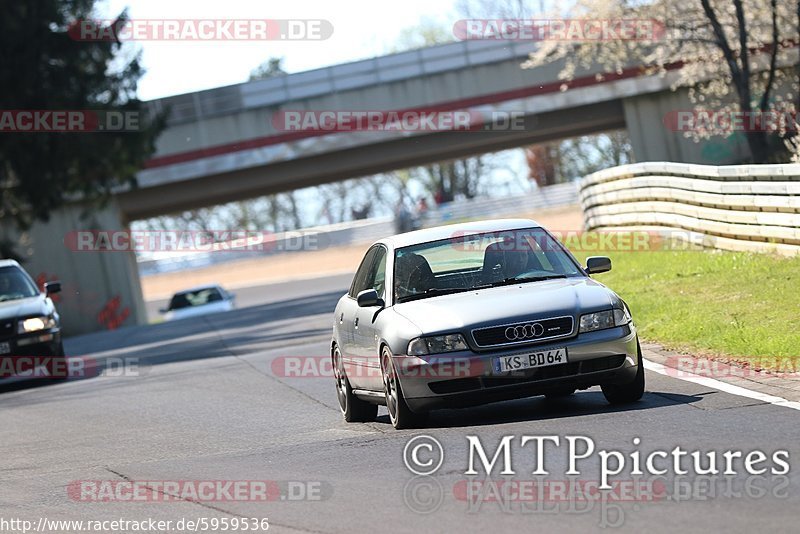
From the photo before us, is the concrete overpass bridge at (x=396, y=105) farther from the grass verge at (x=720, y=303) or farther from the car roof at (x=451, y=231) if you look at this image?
the car roof at (x=451, y=231)

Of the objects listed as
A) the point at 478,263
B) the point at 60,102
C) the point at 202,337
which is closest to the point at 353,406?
the point at 478,263

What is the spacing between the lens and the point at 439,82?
4847 cm

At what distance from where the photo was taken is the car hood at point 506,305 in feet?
33.7

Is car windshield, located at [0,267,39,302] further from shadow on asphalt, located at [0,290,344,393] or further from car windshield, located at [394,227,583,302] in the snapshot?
car windshield, located at [394,227,583,302]

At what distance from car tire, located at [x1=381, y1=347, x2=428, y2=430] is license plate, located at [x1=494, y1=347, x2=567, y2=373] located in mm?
732

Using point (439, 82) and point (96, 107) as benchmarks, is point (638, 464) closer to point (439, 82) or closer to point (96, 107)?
point (96, 107)

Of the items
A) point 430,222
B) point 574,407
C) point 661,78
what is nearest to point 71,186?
point 661,78

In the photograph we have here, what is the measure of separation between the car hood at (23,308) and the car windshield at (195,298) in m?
21.3

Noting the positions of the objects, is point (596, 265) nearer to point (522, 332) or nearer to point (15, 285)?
point (522, 332)

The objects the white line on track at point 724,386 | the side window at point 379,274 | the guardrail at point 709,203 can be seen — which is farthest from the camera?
the guardrail at point 709,203

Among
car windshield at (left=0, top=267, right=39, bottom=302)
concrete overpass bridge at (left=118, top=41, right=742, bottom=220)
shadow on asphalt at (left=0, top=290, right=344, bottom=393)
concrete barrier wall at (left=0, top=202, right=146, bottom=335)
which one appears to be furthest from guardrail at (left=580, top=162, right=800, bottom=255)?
concrete barrier wall at (left=0, top=202, right=146, bottom=335)

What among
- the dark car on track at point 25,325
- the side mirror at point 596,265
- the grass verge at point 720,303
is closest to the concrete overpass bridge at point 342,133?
the dark car on track at point 25,325

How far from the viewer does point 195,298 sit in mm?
43469

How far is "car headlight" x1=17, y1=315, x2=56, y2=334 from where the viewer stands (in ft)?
68.7
